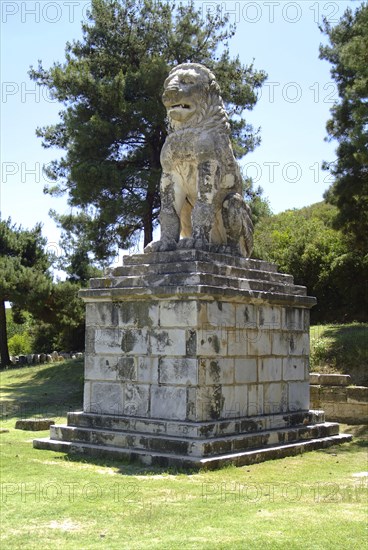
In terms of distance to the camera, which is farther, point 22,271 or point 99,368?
point 22,271

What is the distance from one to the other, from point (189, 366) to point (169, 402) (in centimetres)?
48

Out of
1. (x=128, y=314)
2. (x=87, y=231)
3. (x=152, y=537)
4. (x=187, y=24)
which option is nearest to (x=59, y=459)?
(x=128, y=314)

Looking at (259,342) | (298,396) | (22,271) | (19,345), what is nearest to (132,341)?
(259,342)

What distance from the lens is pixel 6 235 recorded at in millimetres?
26734

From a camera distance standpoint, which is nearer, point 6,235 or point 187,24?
point 187,24

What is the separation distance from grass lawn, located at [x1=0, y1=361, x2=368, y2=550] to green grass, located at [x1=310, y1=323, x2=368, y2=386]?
4610 millimetres

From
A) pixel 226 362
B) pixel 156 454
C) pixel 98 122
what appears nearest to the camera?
pixel 156 454

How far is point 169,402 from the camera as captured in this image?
26.0 ft

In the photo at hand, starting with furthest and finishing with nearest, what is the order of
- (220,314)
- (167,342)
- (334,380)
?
(334,380) → (220,314) → (167,342)

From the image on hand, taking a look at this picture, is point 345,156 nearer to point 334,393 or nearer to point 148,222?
point 148,222

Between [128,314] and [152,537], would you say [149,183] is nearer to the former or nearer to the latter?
[128,314]

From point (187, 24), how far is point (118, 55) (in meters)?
1.93

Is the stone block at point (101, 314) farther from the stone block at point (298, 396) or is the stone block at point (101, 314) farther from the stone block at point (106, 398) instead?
the stone block at point (298, 396)

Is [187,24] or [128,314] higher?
[187,24]
